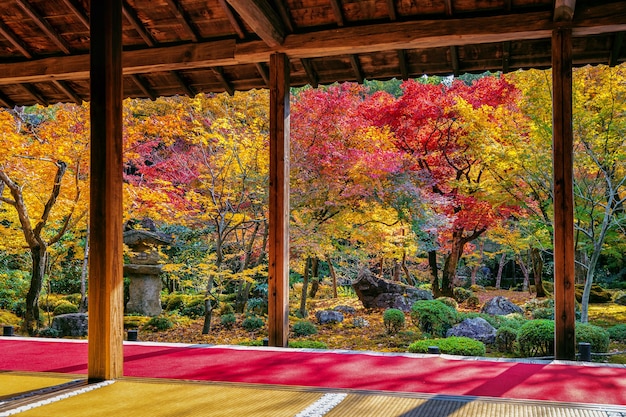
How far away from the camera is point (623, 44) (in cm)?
404

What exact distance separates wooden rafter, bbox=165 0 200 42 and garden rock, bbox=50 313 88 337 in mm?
5609

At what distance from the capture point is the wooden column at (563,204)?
11.5 feet

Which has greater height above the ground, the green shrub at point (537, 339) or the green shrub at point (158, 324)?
the green shrub at point (537, 339)

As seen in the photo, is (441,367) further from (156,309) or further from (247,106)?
(156,309)

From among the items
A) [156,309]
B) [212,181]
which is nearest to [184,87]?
[212,181]

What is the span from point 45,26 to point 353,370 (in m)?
3.89

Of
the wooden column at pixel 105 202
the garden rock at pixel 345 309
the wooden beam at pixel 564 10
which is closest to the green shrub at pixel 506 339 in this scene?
the garden rock at pixel 345 309

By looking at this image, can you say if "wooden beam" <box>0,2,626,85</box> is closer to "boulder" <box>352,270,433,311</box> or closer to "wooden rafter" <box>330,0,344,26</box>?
"wooden rafter" <box>330,0,344,26</box>

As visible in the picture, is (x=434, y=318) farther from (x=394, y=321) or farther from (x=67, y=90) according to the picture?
(x=67, y=90)

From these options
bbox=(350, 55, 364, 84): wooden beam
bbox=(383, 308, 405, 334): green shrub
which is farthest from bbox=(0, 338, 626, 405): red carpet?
bbox=(383, 308, 405, 334): green shrub

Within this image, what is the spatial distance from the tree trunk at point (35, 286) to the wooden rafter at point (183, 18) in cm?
489

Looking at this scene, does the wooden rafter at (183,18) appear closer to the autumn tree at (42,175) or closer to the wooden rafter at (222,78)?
the wooden rafter at (222,78)

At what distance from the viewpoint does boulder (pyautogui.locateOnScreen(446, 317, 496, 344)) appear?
7.72 meters

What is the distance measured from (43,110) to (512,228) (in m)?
9.37
